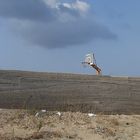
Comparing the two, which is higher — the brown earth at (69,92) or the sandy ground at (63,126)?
the brown earth at (69,92)

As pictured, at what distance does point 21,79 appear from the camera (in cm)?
680

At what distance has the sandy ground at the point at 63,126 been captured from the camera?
20.7 ft

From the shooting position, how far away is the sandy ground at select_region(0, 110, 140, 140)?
20.7 feet

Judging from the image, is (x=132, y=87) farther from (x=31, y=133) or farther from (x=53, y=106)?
(x=31, y=133)

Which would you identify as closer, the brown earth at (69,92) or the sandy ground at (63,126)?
the sandy ground at (63,126)

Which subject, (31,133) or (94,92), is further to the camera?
(94,92)

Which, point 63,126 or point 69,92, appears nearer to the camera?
point 63,126

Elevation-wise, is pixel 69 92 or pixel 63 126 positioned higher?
pixel 69 92

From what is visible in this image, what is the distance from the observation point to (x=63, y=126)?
21.6ft

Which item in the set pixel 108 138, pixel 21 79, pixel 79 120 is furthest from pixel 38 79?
pixel 108 138

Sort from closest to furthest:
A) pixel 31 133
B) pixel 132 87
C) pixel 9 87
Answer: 1. pixel 31 133
2. pixel 9 87
3. pixel 132 87

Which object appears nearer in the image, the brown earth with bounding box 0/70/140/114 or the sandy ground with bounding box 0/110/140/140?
the sandy ground with bounding box 0/110/140/140

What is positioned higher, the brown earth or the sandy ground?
the brown earth

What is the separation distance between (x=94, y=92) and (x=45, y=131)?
0.95 meters
